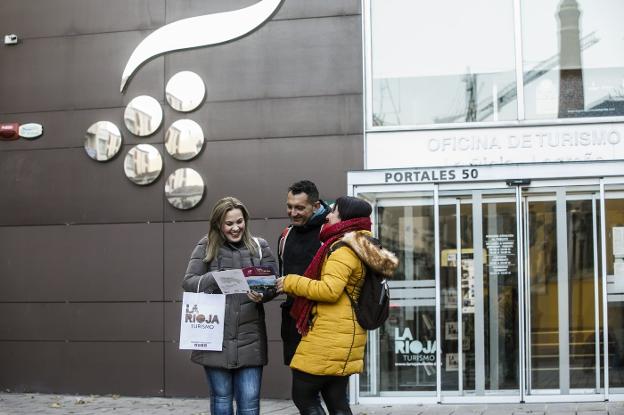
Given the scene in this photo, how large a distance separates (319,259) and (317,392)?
0.77m

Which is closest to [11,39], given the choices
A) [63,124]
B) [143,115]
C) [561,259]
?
[63,124]

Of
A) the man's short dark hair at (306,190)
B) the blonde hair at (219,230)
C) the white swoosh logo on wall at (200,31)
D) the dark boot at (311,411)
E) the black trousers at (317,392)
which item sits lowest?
the dark boot at (311,411)

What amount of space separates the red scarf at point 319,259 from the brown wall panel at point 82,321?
5.68m

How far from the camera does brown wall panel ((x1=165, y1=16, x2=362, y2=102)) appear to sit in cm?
1074

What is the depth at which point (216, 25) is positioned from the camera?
11.0 meters

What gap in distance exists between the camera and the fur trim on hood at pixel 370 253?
17.8 feet

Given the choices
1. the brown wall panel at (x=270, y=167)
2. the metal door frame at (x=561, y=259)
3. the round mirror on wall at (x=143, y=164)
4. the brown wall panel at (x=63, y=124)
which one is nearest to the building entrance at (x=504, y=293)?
the metal door frame at (x=561, y=259)

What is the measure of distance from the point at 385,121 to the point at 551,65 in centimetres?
187

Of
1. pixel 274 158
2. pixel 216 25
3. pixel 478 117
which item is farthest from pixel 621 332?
pixel 216 25

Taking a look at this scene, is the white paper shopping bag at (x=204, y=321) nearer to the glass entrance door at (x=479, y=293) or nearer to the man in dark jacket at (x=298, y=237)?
the man in dark jacket at (x=298, y=237)

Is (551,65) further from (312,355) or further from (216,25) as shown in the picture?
(312,355)

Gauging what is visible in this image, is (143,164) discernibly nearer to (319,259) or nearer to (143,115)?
(143,115)

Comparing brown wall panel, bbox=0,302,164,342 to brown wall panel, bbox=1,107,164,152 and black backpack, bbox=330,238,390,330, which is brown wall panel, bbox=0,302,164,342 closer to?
brown wall panel, bbox=1,107,164,152

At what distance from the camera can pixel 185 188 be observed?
10984 millimetres
